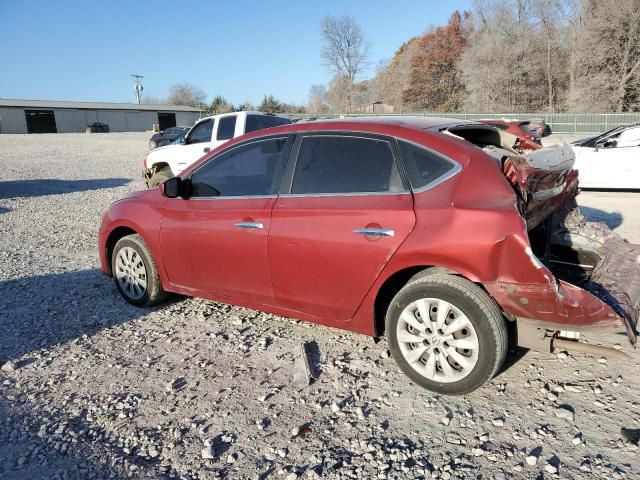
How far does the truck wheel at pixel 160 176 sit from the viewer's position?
11.3 metres

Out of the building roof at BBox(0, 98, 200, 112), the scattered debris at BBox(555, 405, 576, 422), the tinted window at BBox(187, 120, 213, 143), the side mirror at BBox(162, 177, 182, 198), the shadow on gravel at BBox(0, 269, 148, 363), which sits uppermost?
the building roof at BBox(0, 98, 200, 112)

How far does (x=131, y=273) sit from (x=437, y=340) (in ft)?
10.4

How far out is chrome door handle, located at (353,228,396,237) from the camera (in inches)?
131

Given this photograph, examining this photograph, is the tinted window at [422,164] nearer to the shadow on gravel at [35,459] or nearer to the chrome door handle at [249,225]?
the chrome door handle at [249,225]

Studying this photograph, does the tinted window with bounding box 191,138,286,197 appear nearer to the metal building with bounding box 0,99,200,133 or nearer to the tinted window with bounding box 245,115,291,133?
the tinted window with bounding box 245,115,291,133

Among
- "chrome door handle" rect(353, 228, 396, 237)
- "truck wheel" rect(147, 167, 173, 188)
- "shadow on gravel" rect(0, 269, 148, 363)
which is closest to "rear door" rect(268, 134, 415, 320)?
"chrome door handle" rect(353, 228, 396, 237)

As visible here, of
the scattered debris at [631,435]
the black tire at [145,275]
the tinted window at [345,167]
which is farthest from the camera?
the black tire at [145,275]

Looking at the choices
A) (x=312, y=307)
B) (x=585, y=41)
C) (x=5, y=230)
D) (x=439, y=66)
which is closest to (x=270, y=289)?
(x=312, y=307)

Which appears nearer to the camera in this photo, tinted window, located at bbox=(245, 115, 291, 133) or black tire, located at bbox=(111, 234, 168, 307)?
black tire, located at bbox=(111, 234, 168, 307)

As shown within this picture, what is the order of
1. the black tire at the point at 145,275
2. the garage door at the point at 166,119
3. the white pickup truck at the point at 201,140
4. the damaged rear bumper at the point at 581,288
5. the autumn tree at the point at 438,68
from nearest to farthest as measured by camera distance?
the damaged rear bumper at the point at 581,288 < the black tire at the point at 145,275 < the white pickup truck at the point at 201,140 < the autumn tree at the point at 438,68 < the garage door at the point at 166,119

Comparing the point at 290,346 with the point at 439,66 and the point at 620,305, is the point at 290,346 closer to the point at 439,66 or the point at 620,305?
the point at 620,305

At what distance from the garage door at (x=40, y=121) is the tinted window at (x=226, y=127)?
6119cm

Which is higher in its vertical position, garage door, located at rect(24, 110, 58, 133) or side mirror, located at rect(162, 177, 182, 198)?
garage door, located at rect(24, 110, 58, 133)

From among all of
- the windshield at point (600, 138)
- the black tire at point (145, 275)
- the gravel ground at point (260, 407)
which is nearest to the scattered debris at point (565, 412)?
the gravel ground at point (260, 407)
